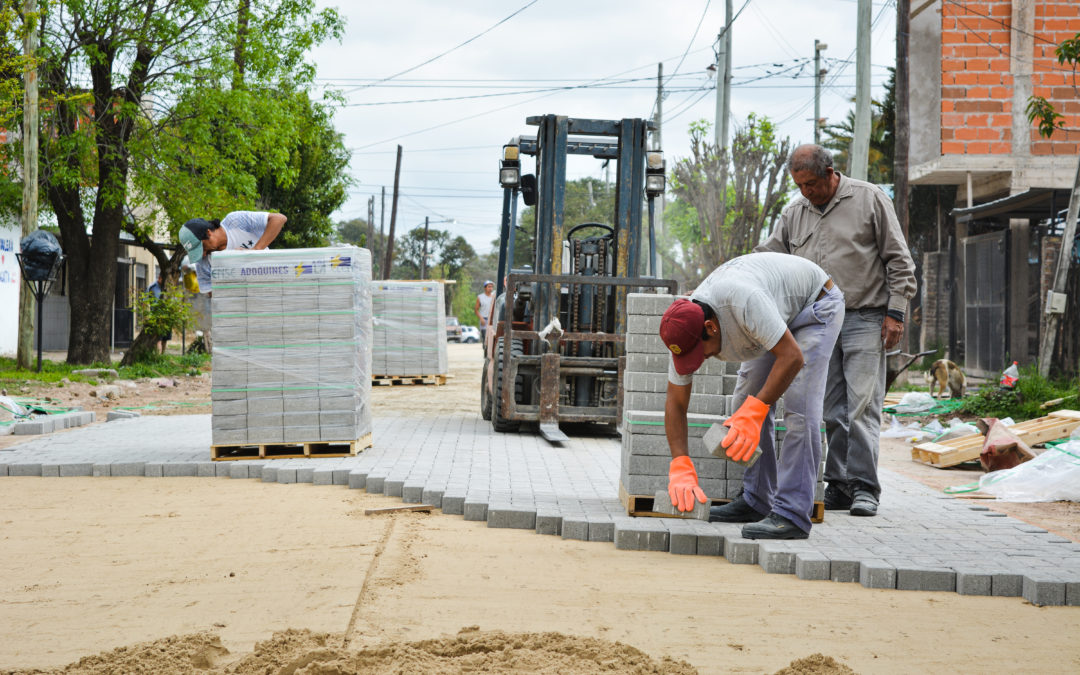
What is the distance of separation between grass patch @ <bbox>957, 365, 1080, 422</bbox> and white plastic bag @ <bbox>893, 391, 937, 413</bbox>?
2.15 ft

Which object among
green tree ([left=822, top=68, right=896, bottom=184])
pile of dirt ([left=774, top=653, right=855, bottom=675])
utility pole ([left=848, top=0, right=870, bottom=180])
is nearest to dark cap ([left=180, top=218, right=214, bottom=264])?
pile of dirt ([left=774, top=653, right=855, bottom=675])

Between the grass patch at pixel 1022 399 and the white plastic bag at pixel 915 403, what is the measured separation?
655 mm

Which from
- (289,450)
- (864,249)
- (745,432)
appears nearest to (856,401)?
(864,249)

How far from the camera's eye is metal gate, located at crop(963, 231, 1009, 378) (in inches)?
616

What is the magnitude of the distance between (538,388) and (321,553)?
16.9 ft

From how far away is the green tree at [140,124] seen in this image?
17000 mm

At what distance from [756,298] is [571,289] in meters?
5.51

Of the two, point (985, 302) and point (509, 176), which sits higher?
point (509, 176)

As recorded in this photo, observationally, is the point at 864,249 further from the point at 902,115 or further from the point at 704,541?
the point at 902,115

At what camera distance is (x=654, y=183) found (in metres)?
9.73

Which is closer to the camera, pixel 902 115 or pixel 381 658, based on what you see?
pixel 381 658

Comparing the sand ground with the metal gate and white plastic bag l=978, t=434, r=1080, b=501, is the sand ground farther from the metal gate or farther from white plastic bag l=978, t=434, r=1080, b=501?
the metal gate

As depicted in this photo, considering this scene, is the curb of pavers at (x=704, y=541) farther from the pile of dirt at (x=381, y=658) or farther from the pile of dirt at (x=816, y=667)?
the pile of dirt at (x=381, y=658)

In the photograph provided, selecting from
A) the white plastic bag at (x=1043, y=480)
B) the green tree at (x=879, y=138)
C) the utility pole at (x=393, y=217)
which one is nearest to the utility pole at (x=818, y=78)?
the green tree at (x=879, y=138)
